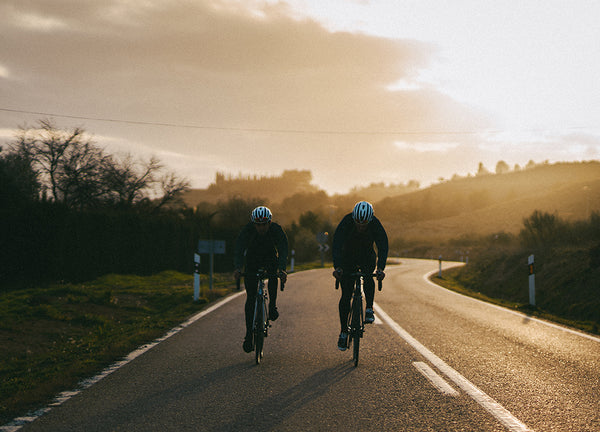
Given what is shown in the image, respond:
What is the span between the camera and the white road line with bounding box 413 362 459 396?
16.9ft

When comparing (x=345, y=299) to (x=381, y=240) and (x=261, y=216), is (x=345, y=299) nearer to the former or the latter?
(x=381, y=240)

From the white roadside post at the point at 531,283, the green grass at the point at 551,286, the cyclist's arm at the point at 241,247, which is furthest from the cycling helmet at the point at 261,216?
the white roadside post at the point at 531,283

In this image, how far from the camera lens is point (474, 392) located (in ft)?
16.8

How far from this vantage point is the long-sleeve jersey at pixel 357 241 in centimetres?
648

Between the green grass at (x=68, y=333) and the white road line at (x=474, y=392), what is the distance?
4.28m

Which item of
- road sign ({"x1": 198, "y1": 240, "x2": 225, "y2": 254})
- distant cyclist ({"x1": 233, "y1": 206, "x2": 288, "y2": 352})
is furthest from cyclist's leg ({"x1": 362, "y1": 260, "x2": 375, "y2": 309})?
road sign ({"x1": 198, "y1": 240, "x2": 225, "y2": 254})

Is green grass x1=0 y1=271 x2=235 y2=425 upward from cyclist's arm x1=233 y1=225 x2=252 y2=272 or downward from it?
downward

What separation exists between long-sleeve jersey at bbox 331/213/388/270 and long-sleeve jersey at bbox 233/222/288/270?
0.73 meters

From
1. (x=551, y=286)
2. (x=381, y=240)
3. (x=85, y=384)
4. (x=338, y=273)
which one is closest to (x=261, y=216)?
(x=338, y=273)

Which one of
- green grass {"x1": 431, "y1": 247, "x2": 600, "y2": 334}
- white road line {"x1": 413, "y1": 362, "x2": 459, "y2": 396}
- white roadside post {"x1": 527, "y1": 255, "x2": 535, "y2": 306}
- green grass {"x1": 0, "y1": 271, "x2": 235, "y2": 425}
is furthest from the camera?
white roadside post {"x1": 527, "y1": 255, "x2": 535, "y2": 306}

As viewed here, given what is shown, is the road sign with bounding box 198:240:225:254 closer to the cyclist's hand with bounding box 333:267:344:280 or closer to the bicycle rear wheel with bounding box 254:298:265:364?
the bicycle rear wheel with bounding box 254:298:265:364

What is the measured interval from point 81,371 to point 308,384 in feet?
9.29

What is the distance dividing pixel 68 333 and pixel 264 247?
18.1 feet

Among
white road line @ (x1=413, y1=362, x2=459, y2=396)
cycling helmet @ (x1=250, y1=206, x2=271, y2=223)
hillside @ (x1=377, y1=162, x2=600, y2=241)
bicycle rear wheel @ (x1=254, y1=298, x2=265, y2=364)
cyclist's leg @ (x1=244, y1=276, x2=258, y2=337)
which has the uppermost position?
hillside @ (x1=377, y1=162, x2=600, y2=241)
